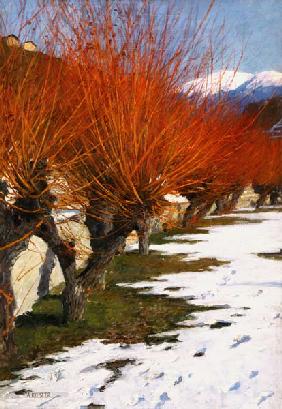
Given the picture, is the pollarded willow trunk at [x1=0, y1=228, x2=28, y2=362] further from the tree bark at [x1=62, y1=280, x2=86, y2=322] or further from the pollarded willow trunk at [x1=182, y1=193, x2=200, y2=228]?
the pollarded willow trunk at [x1=182, y1=193, x2=200, y2=228]

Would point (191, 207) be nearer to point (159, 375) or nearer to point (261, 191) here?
point (159, 375)

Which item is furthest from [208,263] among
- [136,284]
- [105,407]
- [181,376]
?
[105,407]

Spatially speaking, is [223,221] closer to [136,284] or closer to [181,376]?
[136,284]

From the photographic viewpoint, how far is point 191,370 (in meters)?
6.07

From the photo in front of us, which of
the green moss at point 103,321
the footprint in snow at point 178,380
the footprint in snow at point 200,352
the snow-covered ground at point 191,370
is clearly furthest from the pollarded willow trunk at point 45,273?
the footprint in snow at point 178,380

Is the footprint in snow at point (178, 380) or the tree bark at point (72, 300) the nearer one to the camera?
the footprint in snow at point (178, 380)

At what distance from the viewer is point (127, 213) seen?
26.8 ft

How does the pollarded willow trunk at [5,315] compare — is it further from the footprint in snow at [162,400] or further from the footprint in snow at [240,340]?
the footprint in snow at [240,340]

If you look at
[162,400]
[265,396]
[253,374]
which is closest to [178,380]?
[162,400]

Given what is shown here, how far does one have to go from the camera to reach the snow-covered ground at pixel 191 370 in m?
5.28

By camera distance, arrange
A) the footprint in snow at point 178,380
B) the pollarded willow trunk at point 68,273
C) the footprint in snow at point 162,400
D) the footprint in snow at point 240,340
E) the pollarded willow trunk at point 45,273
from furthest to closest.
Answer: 1. the pollarded willow trunk at point 45,273
2. the pollarded willow trunk at point 68,273
3. the footprint in snow at point 240,340
4. the footprint in snow at point 178,380
5. the footprint in snow at point 162,400

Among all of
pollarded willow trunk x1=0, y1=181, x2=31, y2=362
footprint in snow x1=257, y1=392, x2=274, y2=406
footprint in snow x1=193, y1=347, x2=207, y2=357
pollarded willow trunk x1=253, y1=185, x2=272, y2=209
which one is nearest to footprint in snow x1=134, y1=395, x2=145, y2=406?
footprint in snow x1=257, y1=392, x2=274, y2=406

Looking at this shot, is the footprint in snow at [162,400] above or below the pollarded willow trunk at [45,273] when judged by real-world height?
below

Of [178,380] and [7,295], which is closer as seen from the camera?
[178,380]
